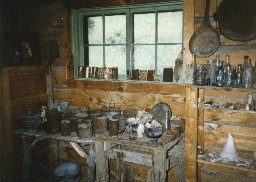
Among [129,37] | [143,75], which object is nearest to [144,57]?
[143,75]

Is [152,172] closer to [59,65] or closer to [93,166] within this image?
[93,166]

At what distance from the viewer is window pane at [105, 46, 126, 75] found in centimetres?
528

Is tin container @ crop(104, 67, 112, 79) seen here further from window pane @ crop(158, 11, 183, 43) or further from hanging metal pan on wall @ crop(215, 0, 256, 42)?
hanging metal pan on wall @ crop(215, 0, 256, 42)

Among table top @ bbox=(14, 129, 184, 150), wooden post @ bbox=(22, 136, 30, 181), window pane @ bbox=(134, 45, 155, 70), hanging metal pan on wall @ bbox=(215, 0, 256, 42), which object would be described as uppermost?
hanging metal pan on wall @ bbox=(215, 0, 256, 42)

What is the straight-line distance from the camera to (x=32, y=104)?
5.52 metres

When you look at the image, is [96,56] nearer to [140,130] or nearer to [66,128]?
[66,128]

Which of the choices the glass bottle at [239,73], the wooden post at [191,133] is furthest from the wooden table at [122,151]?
the glass bottle at [239,73]

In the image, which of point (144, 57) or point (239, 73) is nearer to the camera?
point (239, 73)

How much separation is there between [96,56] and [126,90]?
0.96 meters

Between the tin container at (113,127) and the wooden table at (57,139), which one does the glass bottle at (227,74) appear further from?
the wooden table at (57,139)

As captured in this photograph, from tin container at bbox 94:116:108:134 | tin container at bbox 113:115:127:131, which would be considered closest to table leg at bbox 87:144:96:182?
tin container at bbox 94:116:108:134

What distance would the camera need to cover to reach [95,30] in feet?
17.9

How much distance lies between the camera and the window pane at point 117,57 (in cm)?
528

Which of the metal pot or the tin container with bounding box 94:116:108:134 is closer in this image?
the tin container with bounding box 94:116:108:134
